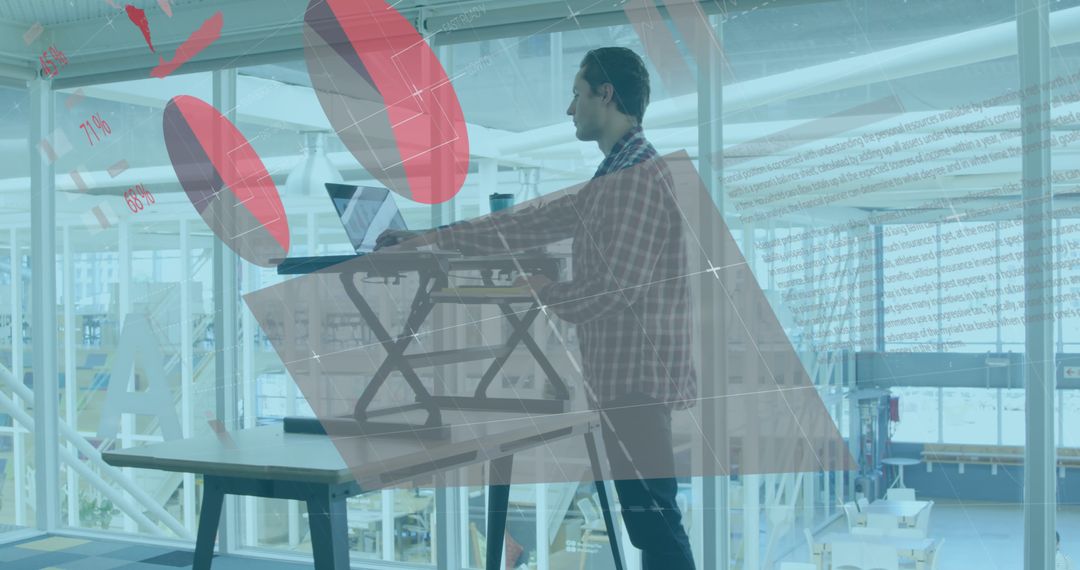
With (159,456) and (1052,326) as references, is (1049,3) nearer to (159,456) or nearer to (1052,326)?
(1052,326)

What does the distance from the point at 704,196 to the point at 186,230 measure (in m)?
2.21

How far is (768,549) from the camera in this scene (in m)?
3.33

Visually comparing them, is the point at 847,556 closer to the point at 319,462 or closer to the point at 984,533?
the point at 984,533

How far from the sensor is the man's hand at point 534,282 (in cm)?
205

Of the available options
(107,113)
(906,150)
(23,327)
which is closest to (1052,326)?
(906,150)

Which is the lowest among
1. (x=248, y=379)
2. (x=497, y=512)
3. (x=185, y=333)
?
(x=497, y=512)

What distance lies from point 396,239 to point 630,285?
49cm

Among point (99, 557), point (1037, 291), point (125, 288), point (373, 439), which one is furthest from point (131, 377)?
point (1037, 291)

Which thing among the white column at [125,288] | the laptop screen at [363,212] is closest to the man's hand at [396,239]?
the laptop screen at [363,212]

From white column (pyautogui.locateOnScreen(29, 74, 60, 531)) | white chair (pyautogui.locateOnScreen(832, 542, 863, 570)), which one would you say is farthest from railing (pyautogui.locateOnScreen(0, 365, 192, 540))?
white chair (pyautogui.locateOnScreen(832, 542, 863, 570))

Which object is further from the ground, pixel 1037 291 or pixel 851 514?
pixel 1037 291

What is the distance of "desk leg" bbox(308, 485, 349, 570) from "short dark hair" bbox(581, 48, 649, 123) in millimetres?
924

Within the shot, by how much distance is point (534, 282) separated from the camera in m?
2.07

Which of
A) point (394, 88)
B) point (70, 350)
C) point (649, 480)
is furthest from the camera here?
point (70, 350)
